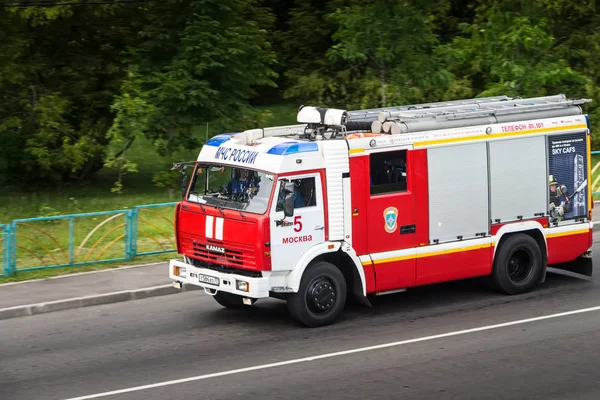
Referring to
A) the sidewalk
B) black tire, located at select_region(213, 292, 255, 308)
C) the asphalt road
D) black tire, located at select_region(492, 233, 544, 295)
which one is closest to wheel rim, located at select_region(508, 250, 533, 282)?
black tire, located at select_region(492, 233, 544, 295)

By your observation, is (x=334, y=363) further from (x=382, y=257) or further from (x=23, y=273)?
(x=23, y=273)

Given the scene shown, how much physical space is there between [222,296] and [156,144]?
1161 centimetres

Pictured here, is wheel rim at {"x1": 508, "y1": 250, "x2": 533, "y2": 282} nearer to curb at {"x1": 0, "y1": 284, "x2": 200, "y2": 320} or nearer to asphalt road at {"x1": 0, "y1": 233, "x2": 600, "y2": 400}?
asphalt road at {"x1": 0, "y1": 233, "x2": 600, "y2": 400}

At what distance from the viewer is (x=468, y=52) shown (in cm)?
2897

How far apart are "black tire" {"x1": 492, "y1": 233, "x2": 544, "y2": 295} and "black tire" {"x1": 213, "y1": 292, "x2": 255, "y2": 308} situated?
12.0ft

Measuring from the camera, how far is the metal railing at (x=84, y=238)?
52.5 ft

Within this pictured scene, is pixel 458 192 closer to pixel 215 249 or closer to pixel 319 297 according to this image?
pixel 319 297

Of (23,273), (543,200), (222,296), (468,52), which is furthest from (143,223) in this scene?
(468,52)

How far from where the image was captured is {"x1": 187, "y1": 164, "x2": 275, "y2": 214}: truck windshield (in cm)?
1270

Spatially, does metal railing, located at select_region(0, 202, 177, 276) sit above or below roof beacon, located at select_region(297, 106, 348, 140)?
below

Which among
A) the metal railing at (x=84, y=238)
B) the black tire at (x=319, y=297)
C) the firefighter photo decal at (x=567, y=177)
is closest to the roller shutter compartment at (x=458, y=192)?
the firefighter photo decal at (x=567, y=177)

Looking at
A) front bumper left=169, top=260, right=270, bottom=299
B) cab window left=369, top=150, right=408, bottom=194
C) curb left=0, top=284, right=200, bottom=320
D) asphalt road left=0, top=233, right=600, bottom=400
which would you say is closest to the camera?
asphalt road left=0, top=233, right=600, bottom=400

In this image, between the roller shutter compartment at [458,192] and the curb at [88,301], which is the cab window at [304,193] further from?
the curb at [88,301]

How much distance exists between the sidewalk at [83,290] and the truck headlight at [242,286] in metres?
2.96
